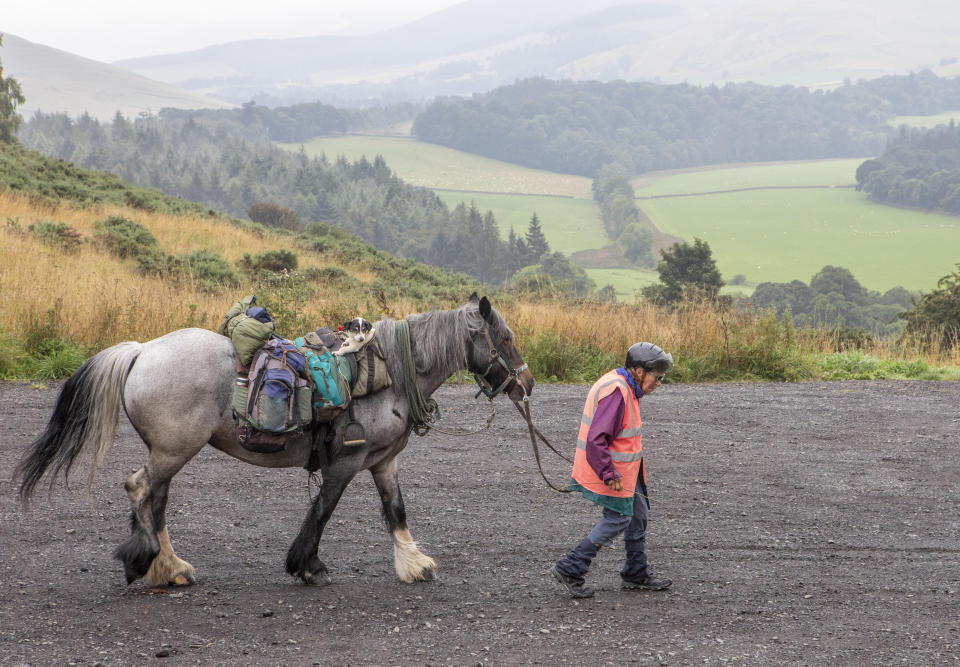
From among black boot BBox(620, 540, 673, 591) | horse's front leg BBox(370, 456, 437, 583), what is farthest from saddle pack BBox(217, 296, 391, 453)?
black boot BBox(620, 540, 673, 591)

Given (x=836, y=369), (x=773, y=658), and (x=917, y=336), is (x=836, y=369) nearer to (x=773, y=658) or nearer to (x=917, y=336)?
(x=917, y=336)

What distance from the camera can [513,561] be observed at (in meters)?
6.08

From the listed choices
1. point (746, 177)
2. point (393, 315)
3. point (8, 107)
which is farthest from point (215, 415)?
point (746, 177)

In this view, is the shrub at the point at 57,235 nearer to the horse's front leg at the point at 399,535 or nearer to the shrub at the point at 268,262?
the shrub at the point at 268,262

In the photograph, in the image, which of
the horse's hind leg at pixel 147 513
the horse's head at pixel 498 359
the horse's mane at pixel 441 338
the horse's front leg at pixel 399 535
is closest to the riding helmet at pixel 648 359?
the horse's head at pixel 498 359

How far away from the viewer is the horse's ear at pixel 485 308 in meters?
5.39

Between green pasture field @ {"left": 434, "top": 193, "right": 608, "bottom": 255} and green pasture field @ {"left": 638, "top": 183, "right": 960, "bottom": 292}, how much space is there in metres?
9.84

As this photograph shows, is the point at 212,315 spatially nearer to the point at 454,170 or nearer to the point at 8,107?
the point at 8,107

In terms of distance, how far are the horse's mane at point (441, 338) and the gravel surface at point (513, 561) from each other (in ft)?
4.82

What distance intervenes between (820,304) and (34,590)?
153ft

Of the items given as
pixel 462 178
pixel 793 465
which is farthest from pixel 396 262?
pixel 462 178

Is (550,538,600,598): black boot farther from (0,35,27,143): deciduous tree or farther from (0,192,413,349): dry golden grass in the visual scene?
(0,35,27,143): deciduous tree

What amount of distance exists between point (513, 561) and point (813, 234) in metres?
121

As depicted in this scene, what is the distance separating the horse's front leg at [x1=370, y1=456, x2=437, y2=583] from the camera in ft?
18.4
